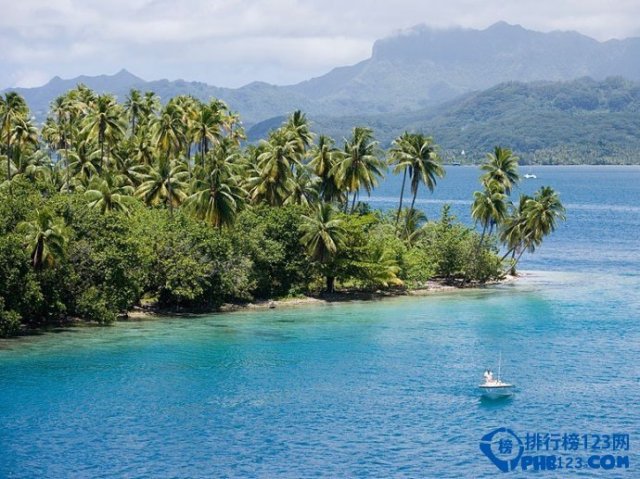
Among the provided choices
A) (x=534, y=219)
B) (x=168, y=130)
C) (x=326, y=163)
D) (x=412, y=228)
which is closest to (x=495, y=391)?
(x=326, y=163)

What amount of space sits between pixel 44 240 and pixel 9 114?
3079 cm

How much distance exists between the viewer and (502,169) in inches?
3782

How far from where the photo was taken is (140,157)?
3893 inches

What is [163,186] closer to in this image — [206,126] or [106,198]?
[106,198]

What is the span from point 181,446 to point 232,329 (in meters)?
27.0

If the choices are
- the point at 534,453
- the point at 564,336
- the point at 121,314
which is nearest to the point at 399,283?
the point at 564,336

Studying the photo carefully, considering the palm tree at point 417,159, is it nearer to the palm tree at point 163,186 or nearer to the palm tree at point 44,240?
the palm tree at point 163,186

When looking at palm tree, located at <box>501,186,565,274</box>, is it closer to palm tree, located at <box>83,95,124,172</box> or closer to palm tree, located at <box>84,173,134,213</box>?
palm tree, located at <box>84,173,134,213</box>

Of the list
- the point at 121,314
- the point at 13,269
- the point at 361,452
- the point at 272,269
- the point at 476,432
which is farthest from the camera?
the point at 272,269

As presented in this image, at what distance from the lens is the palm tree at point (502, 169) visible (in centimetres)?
9525

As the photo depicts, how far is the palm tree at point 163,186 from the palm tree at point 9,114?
13204mm

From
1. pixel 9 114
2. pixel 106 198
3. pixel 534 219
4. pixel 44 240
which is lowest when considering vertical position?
pixel 44 240

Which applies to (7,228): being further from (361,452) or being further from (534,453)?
(534,453)

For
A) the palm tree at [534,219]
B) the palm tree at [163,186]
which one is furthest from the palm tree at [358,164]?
the palm tree at [534,219]
